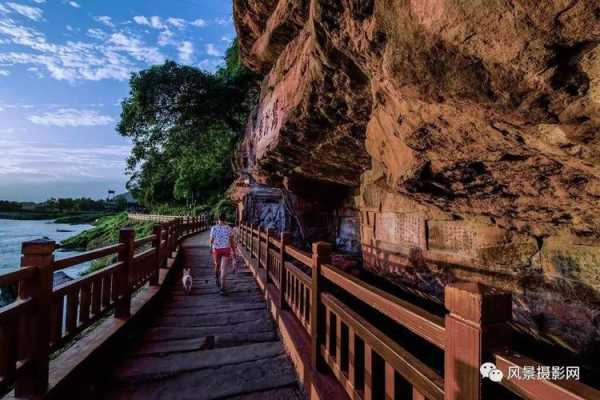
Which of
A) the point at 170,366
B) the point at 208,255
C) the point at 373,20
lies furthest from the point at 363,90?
the point at 208,255

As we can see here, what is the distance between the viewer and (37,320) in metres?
2.56

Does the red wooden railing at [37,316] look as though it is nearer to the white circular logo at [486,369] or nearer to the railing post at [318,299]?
the railing post at [318,299]

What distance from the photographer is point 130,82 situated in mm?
15695

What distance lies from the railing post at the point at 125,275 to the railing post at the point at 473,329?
4.51 meters

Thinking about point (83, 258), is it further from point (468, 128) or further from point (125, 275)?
point (468, 128)

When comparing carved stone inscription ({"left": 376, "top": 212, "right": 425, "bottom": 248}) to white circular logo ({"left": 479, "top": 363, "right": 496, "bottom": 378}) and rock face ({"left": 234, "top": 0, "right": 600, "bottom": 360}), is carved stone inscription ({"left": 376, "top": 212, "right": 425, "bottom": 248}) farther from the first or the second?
white circular logo ({"left": 479, "top": 363, "right": 496, "bottom": 378})

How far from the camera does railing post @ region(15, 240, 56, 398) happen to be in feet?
8.19

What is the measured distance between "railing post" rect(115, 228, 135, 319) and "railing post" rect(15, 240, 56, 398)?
1.66 meters

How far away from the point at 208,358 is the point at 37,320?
1.95 meters

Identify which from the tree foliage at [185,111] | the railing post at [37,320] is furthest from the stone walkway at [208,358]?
the tree foliage at [185,111]

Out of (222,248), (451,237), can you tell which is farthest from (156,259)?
(451,237)

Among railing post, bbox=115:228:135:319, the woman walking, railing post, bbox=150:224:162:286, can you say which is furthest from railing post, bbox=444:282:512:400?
railing post, bbox=150:224:162:286

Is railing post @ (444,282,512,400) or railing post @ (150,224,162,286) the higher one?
railing post @ (444,282,512,400)

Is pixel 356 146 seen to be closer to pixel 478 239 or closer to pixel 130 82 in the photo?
pixel 478 239
